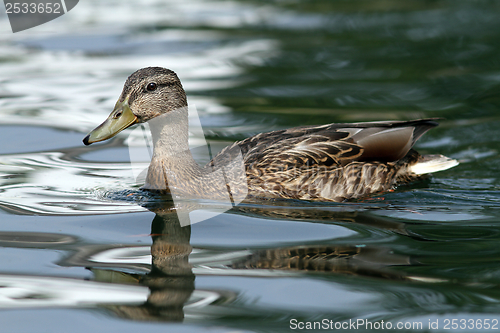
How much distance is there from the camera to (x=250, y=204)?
6.45 meters

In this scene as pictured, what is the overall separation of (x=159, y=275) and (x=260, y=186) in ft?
6.87

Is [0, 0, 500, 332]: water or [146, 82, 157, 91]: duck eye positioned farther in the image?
[146, 82, 157, 91]: duck eye

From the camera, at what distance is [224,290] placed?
178 inches

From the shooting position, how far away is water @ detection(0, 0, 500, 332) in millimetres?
4336

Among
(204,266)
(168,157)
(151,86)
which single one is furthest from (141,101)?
(204,266)

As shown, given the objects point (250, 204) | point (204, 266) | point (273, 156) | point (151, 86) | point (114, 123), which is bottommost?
point (204, 266)

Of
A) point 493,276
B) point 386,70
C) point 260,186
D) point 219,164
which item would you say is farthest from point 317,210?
point 386,70

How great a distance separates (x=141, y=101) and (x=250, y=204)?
149 cm

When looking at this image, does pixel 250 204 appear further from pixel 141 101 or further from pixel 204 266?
pixel 204 266

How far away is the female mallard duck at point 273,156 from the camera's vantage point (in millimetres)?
6570

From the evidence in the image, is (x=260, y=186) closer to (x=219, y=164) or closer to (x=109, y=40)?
(x=219, y=164)

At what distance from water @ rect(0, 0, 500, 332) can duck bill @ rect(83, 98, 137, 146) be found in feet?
2.26

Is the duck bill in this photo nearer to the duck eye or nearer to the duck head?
the duck head

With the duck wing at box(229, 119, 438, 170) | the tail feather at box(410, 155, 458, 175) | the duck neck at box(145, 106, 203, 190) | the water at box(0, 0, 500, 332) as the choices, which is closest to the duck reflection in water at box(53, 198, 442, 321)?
the water at box(0, 0, 500, 332)
